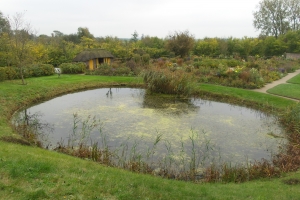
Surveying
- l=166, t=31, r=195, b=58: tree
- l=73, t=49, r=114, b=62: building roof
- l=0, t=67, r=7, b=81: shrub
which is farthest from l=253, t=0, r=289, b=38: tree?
l=0, t=67, r=7, b=81: shrub

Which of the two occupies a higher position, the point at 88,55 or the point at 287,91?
the point at 88,55

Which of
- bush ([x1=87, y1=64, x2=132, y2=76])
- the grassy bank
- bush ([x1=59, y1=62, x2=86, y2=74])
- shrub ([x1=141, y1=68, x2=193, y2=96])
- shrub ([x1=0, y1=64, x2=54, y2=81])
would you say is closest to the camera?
the grassy bank

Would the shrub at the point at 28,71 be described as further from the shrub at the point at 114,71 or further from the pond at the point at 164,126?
the pond at the point at 164,126

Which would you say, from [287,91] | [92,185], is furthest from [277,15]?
[92,185]

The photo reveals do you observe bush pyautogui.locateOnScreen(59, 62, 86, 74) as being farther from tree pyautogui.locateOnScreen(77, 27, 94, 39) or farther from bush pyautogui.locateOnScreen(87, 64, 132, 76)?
tree pyautogui.locateOnScreen(77, 27, 94, 39)

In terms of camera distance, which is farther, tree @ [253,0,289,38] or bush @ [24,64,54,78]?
tree @ [253,0,289,38]

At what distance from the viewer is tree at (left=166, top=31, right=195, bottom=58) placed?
87.5 ft

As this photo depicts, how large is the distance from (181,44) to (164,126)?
19289mm

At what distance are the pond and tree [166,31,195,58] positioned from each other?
1423cm

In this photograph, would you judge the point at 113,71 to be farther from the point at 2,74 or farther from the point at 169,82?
the point at 2,74

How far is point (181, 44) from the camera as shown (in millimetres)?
26812

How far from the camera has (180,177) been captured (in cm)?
569

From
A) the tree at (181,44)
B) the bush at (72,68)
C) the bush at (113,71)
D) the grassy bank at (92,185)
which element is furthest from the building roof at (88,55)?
the grassy bank at (92,185)

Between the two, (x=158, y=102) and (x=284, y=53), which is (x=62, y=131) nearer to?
(x=158, y=102)
